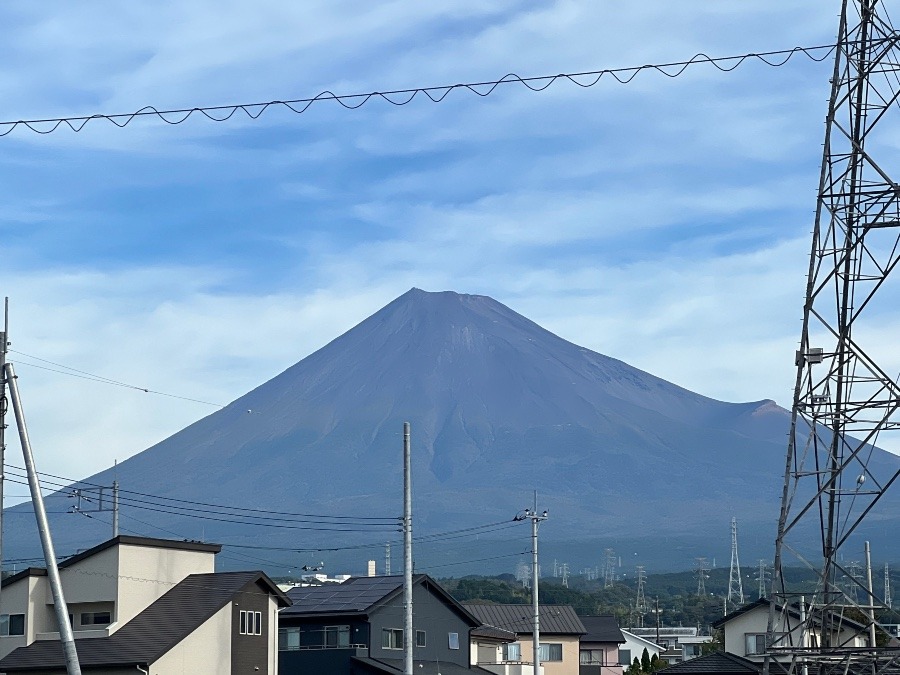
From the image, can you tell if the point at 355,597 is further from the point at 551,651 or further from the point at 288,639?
the point at 551,651

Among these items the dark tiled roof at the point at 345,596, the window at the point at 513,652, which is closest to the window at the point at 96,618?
the dark tiled roof at the point at 345,596

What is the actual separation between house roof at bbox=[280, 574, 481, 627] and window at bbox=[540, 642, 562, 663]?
15.9 meters

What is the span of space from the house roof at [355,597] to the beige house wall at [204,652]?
7941mm

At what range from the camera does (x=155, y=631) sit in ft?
135

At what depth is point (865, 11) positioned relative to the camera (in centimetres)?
2853

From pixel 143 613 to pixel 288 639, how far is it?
362 inches

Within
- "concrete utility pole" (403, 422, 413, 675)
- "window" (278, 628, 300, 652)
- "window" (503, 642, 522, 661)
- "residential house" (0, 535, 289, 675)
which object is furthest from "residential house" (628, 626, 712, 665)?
"concrete utility pole" (403, 422, 413, 675)

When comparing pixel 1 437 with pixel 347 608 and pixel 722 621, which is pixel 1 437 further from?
pixel 722 621

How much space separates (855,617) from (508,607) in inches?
698

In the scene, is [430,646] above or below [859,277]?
below

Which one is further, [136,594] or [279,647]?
[279,647]

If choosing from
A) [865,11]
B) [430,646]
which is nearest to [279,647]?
[430,646]

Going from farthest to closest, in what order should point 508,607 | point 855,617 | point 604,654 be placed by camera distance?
1. point 604,654
2. point 508,607
3. point 855,617

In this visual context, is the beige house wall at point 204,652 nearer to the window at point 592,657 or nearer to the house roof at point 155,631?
the house roof at point 155,631
